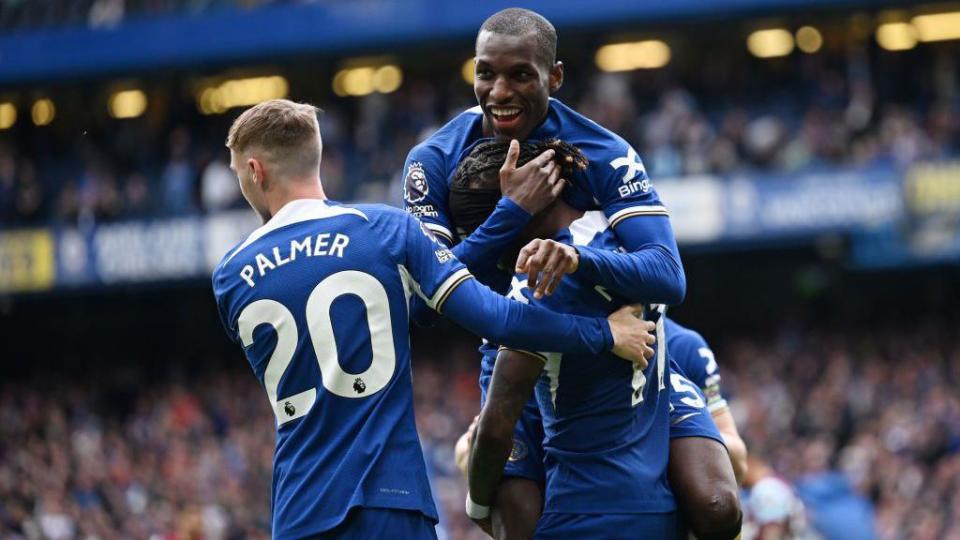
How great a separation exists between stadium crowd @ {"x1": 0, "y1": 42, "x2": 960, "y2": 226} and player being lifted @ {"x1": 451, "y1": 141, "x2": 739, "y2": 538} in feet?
54.6

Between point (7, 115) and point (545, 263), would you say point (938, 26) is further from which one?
point (545, 263)

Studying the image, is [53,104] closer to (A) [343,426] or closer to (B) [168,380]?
(B) [168,380]

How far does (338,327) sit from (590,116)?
18381 millimetres

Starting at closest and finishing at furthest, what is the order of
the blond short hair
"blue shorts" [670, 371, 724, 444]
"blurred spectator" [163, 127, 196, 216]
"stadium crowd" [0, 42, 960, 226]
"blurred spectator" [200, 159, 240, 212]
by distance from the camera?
the blond short hair, "blue shorts" [670, 371, 724, 444], "stadium crowd" [0, 42, 960, 226], "blurred spectator" [200, 159, 240, 212], "blurred spectator" [163, 127, 196, 216]

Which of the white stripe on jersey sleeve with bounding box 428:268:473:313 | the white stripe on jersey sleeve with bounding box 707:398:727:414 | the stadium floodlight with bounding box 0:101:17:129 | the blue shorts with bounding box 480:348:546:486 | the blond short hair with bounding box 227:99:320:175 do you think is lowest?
the stadium floodlight with bounding box 0:101:17:129

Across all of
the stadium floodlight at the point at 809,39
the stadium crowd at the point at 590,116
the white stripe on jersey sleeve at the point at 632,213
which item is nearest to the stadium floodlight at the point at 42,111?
the stadium crowd at the point at 590,116

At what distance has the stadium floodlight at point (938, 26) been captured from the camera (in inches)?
949

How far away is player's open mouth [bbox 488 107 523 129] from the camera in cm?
535

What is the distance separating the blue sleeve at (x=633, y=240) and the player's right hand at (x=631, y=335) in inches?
2.6

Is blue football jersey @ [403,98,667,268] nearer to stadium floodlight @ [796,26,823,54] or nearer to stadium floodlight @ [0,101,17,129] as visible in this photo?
stadium floodlight @ [796,26,823,54]

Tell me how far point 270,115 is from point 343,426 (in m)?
1.04

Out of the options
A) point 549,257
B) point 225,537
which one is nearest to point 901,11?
point 225,537

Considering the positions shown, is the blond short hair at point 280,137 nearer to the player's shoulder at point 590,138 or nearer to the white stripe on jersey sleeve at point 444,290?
the white stripe on jersey sleeve at point 444,290

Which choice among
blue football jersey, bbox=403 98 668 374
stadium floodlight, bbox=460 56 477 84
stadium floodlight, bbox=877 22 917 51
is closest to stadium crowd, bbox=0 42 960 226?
stadium floodlight, bbox=460 56 477 84
